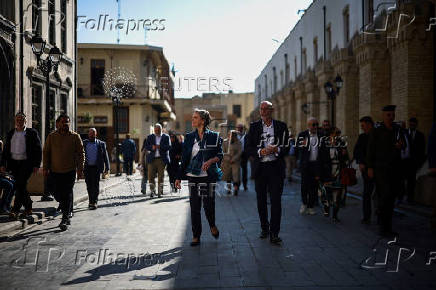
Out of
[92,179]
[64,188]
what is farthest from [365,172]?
[92,179]

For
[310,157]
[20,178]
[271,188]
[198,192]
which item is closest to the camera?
[198,192]

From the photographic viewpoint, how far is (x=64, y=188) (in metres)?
7.68

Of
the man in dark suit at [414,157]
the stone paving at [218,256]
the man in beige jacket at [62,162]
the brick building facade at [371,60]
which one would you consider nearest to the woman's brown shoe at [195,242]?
the stone paving at [218,256]

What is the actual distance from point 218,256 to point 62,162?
350 cm

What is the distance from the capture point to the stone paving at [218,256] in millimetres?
4434

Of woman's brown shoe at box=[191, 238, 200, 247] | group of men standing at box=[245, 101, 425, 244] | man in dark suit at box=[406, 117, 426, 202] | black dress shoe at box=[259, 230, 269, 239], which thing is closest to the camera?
woman's brown shoe at box=[191, 238, 200, 247]

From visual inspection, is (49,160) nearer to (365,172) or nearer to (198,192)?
(198,192)

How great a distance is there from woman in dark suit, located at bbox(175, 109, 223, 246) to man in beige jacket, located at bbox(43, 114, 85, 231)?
2.27 meters

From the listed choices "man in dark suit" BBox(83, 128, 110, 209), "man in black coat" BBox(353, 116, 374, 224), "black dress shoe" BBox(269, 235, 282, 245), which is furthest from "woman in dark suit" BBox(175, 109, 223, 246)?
"man in dark suit" BBox(83, 128, 110, 209)

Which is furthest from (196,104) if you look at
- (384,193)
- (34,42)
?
(384,193)

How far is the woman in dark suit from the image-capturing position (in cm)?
632

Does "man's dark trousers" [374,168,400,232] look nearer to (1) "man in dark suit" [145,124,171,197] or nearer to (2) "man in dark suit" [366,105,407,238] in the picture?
(2) "man in dark suit" [366,105,407,238]

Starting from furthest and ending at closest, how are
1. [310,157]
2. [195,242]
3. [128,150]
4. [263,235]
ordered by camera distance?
[128,150] < [310,157] < [263,235] < [195,242]

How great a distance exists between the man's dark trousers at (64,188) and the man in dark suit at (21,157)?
2.87 ft
